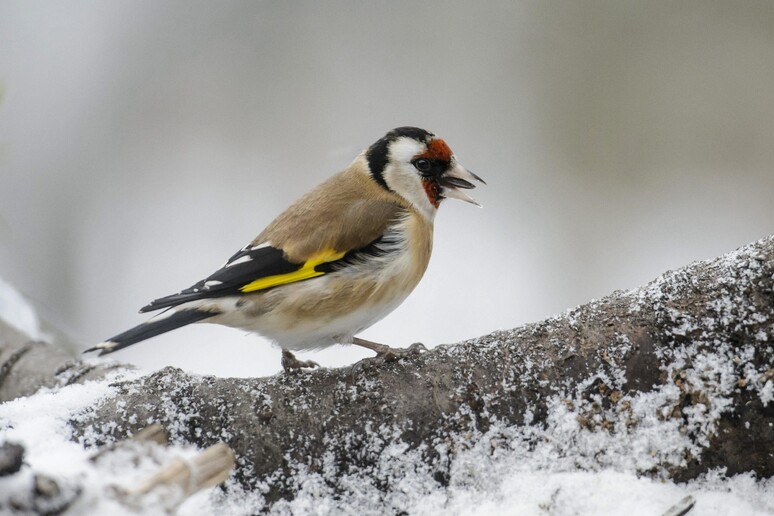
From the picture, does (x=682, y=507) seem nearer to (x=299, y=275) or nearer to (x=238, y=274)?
(x=299, y=275)

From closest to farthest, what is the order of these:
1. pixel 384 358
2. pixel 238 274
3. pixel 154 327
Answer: pixel 384 358 < pixel 154 327 < pixel 238 274

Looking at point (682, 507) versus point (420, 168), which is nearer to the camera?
point (682, 507)

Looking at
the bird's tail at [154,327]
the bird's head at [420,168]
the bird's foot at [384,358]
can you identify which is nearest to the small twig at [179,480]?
the bird's foot at [384,358]

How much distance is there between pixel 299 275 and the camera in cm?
249

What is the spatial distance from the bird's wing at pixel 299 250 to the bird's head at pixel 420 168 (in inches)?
10.2

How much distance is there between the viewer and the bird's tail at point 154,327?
7.18ft

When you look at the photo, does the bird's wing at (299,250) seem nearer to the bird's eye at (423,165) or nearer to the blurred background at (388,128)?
the bird's eye at (423,165)

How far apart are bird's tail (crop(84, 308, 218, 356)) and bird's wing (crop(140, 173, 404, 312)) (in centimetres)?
4

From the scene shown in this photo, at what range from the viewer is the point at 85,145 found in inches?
252

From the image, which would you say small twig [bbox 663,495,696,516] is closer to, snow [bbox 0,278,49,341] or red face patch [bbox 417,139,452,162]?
red face patch [bbox 417,139,452,162]

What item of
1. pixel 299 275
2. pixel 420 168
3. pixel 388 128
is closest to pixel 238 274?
pixel 299 275

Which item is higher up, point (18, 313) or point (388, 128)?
point (388, 128)

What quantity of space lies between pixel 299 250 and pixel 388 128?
418cm

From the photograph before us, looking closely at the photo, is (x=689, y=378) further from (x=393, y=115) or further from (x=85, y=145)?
(x=85, y=145)
